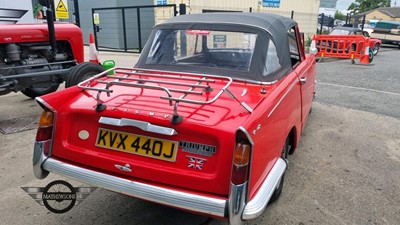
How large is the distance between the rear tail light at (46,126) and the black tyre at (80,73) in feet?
9.13

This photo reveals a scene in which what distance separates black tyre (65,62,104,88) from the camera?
17.8 feet

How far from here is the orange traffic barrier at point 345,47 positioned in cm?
1305

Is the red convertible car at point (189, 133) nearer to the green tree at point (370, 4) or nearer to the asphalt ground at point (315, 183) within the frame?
the asphalt ground at point (315, 183)

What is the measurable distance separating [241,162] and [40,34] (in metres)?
5.03

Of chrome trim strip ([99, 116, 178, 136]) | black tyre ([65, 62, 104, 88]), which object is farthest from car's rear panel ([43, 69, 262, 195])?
black tyre ([65, 62, 104, 88])

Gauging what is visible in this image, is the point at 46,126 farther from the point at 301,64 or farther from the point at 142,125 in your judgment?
the point at 301,64

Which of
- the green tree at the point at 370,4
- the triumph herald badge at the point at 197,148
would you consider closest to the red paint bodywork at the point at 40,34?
the triumph herald badge at the point at 197,148

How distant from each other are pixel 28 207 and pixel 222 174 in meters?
1.96

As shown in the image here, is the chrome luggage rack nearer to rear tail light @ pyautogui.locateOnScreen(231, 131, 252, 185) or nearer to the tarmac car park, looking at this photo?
rear tail light @ pyautogui.locateOnScreen(231, 131, 252, 185)

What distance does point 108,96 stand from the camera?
278 centimetres

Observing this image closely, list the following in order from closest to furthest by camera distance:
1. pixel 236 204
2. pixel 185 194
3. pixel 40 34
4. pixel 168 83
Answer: pixel 236 204, pixel 185 194, pixel 168 83, pixel 40 34

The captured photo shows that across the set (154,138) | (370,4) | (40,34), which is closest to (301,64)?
(154,138)

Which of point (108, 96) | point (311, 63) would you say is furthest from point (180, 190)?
point (311, 63)

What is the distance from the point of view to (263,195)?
233 cm
